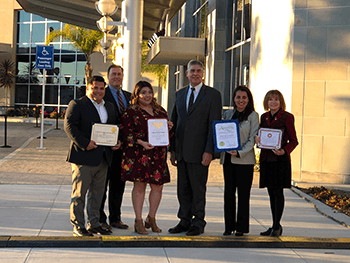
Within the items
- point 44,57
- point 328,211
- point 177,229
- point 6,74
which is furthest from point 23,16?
point 177,229

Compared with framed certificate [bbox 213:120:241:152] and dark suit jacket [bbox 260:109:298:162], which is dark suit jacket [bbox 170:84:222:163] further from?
dark suit jacket [bbox 260:109:298:162]

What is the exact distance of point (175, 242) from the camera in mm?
5352

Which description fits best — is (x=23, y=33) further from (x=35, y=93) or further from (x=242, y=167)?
(x=242, y=167)

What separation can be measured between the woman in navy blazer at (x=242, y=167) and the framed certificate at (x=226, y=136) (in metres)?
0.15

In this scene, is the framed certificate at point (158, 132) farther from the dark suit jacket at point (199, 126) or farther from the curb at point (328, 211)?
the curb at point (328, 211)

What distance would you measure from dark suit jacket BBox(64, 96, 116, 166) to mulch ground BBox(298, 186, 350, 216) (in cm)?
421

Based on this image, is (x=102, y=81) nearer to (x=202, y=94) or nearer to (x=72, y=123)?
(x=72, y=123)

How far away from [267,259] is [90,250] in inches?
77.4

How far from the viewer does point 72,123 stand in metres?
5.45

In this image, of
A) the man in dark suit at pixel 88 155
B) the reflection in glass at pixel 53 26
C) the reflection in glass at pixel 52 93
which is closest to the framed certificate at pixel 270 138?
the man in dark suit at pixel 88 155

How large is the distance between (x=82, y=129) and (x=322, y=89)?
643 centimetres

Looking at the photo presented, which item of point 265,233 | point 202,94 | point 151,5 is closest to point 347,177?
point 265,233

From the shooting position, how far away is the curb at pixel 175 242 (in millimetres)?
5203

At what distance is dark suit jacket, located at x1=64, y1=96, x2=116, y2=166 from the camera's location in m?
5.41
